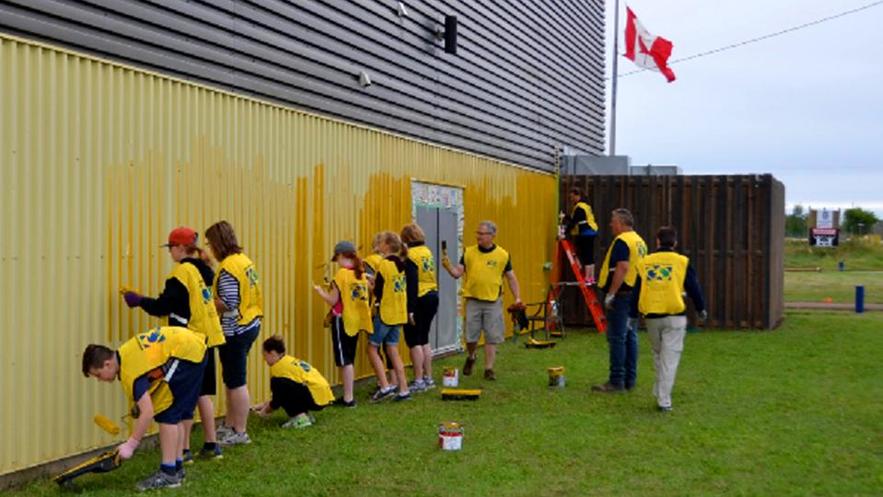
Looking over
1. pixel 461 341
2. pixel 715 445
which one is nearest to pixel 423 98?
pixel 461 341

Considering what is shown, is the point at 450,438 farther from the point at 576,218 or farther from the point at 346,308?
the point at 576,218

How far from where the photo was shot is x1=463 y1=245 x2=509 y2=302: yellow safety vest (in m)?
11.5

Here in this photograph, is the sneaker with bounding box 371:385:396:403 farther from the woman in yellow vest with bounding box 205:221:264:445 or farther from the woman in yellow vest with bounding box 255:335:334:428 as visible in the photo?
the woman in yellow vest with bounding box 205:221:264:445

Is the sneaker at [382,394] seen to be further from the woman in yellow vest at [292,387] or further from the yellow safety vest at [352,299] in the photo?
the woman in yellow vest at [292,387]

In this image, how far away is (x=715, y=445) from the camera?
793 centimetres

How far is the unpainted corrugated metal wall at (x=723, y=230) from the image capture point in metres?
17.9

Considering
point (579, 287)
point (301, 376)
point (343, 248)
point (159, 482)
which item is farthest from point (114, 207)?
point (579, 287)

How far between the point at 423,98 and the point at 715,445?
23.8 ft

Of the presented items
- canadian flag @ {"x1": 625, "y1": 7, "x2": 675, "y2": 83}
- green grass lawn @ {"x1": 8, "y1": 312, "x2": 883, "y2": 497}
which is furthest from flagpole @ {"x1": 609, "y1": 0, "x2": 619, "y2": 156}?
green grass lawn @ {"x1": 8, "y1": 312, "x2": 883, "y2": 497}

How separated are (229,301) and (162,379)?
4.39 ft

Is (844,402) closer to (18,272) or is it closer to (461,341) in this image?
(461,341)

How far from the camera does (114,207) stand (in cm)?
743

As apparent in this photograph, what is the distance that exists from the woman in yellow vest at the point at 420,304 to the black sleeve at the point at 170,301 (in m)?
3.75

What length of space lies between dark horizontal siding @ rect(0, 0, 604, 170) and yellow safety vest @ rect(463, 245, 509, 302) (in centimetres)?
218
